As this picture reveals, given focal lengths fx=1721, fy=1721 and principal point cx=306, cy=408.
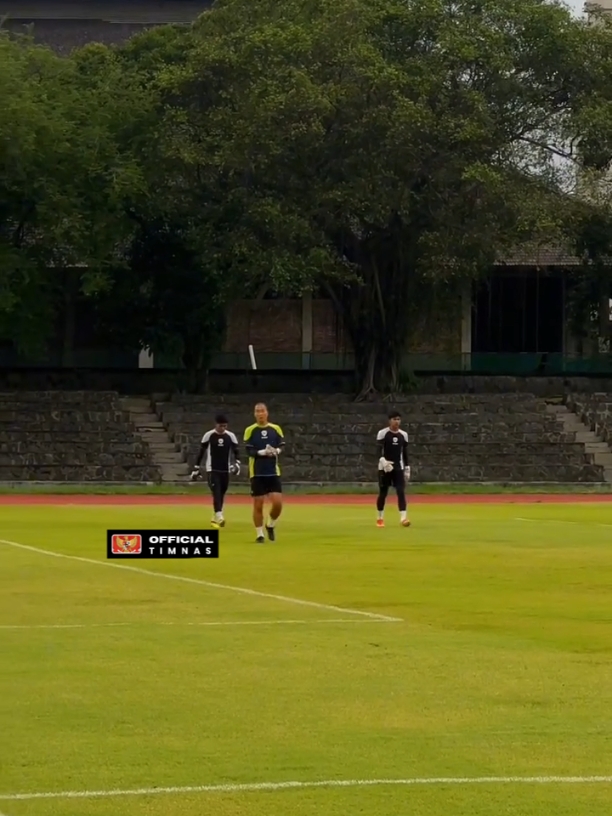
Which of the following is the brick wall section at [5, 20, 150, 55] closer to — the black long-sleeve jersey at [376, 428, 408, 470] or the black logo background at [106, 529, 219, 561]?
the black long-sleeve jersey at [376, 428, 408, 470]

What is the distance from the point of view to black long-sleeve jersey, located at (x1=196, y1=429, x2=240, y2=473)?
29.0 meters

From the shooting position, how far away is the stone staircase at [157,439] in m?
50.9

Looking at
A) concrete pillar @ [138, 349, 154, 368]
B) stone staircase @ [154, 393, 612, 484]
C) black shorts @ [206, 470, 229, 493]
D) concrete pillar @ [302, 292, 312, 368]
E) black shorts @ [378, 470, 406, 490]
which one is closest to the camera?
black shorts @ [206, 470, 229, 493]

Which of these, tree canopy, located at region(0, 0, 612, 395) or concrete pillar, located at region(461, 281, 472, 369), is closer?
tree canopy, located at region(0, 0, 612, 395)

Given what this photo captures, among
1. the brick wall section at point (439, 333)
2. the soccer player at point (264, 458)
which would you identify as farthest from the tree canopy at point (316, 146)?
the soccer player at point (264, 458)

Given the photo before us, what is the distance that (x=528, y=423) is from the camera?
2154 inches

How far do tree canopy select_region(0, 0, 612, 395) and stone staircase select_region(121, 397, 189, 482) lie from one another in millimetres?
4088

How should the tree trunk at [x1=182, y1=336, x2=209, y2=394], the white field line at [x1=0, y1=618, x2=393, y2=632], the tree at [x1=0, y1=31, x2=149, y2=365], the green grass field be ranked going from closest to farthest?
the green grass field < the white field line at [x1=0, y1=618, x2=393, y2=632] < the tree at [x1=0, y1=31, x2=149, y2=365] < the tree trunk at [x1=182, y1=336, x2=209, y2=394]

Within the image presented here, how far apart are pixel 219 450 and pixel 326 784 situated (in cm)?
2026

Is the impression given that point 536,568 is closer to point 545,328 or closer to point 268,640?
point 268,640

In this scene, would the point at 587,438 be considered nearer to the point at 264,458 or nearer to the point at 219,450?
the point at 219,450

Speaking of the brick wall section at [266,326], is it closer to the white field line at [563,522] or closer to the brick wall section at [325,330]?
the brick wall section at [325,330]

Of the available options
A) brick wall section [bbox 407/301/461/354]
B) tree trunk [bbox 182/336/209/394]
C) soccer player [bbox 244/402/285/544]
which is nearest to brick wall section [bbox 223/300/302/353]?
tree trunk [bbox 182/336/209/394]

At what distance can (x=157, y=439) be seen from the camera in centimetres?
5338
